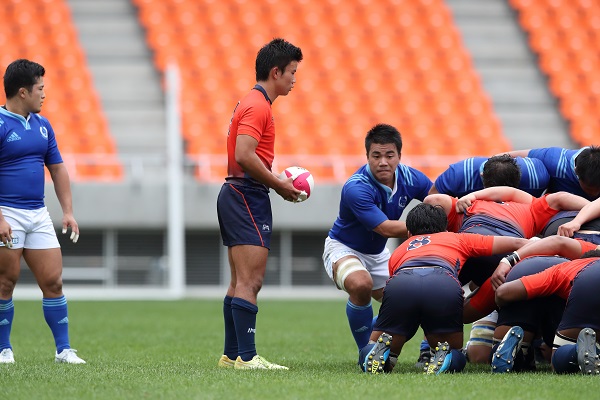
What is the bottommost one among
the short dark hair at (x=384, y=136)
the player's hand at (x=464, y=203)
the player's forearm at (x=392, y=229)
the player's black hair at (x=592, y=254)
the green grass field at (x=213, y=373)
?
the green grass field at (x=213, y=373)

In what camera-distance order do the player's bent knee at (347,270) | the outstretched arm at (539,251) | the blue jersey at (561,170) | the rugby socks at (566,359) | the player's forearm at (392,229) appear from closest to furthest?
the rugby socks at (566,359) < the outstretched arm at (539,251) < the player's forearm at (392,229) < the player's bent knee at (347,270) < the blue jersey at (561,170)

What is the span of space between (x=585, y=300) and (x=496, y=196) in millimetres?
1191

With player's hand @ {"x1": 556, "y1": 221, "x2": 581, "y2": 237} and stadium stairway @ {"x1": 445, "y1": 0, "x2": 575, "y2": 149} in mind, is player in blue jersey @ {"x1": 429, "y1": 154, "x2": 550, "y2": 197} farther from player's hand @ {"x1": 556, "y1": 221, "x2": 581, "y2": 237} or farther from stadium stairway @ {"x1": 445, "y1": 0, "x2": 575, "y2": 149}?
stadium stairway @ {"x1": 445, "y1": 0, "x2": 575, "y2": 149}

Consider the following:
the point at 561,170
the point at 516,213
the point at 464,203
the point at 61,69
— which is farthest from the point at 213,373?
the point at 61,69

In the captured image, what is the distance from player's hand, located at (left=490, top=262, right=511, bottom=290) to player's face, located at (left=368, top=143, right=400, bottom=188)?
1123 millimetres

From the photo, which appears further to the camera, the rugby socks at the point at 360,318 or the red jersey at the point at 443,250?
the rugby socks at the point at 360,318

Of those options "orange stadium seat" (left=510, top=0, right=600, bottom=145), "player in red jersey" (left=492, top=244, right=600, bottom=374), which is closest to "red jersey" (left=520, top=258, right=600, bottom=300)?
"player in red jersey" (left=492, top=244, right=600, bottom=374)

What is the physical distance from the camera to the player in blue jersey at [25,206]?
Answer: 6727 mm

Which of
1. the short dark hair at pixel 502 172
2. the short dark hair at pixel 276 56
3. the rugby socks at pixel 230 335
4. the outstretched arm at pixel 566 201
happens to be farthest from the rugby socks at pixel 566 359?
the short dark hair at pixel 276 56

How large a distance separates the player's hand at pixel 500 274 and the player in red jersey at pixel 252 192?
55.4 inches

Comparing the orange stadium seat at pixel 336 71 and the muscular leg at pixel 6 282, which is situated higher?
the orange stadium seat at pixel 336 71

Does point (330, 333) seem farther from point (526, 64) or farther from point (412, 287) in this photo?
point (526, 64)

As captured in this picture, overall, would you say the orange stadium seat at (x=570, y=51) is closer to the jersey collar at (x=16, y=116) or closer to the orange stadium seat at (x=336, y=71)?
the orange stadium seat at (x=336, y=71)

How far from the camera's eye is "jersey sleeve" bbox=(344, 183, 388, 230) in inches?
268
